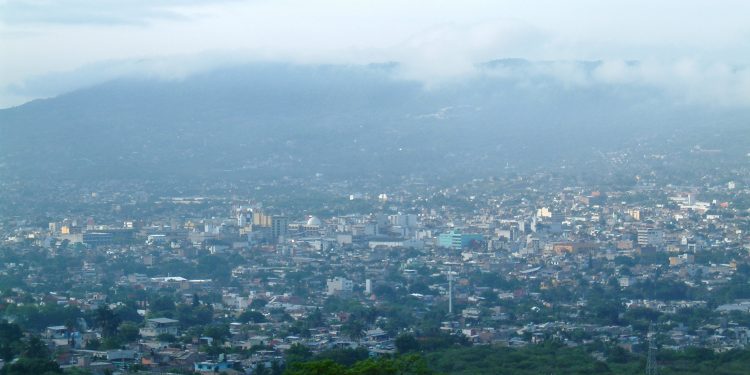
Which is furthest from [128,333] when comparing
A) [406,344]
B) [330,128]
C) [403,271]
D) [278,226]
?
[330,128]

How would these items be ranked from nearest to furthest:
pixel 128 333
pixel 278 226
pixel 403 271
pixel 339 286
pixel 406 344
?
pixel 406 344
pixel 128 333
pixel 339 286
pixel 403 271
pixel 278 226

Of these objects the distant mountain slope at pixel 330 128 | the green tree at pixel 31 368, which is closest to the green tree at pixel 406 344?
the green tree at pixel 31 368

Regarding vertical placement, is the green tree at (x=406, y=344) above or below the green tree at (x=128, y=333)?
below

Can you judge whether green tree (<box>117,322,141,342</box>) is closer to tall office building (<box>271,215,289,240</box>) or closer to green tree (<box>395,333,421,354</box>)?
green tree (<box>395,333,421,354</box>)

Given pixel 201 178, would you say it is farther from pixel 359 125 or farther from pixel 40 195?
pixel 359 125

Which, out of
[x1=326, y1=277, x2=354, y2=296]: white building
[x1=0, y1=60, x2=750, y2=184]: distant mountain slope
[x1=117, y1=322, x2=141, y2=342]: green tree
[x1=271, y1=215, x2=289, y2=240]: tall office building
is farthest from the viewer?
[x1=0, y1=60, x2=750, y2=184]: distant mountain slope

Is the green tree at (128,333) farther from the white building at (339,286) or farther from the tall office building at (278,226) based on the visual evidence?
the tall office building at (278,226)

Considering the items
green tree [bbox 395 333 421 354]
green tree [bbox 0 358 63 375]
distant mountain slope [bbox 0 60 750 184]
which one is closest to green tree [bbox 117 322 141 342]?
green tree [bbox 395 333 421 354]

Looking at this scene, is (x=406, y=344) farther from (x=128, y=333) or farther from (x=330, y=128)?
(x=330, y=128)

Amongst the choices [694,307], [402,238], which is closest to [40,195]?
[402,238]
